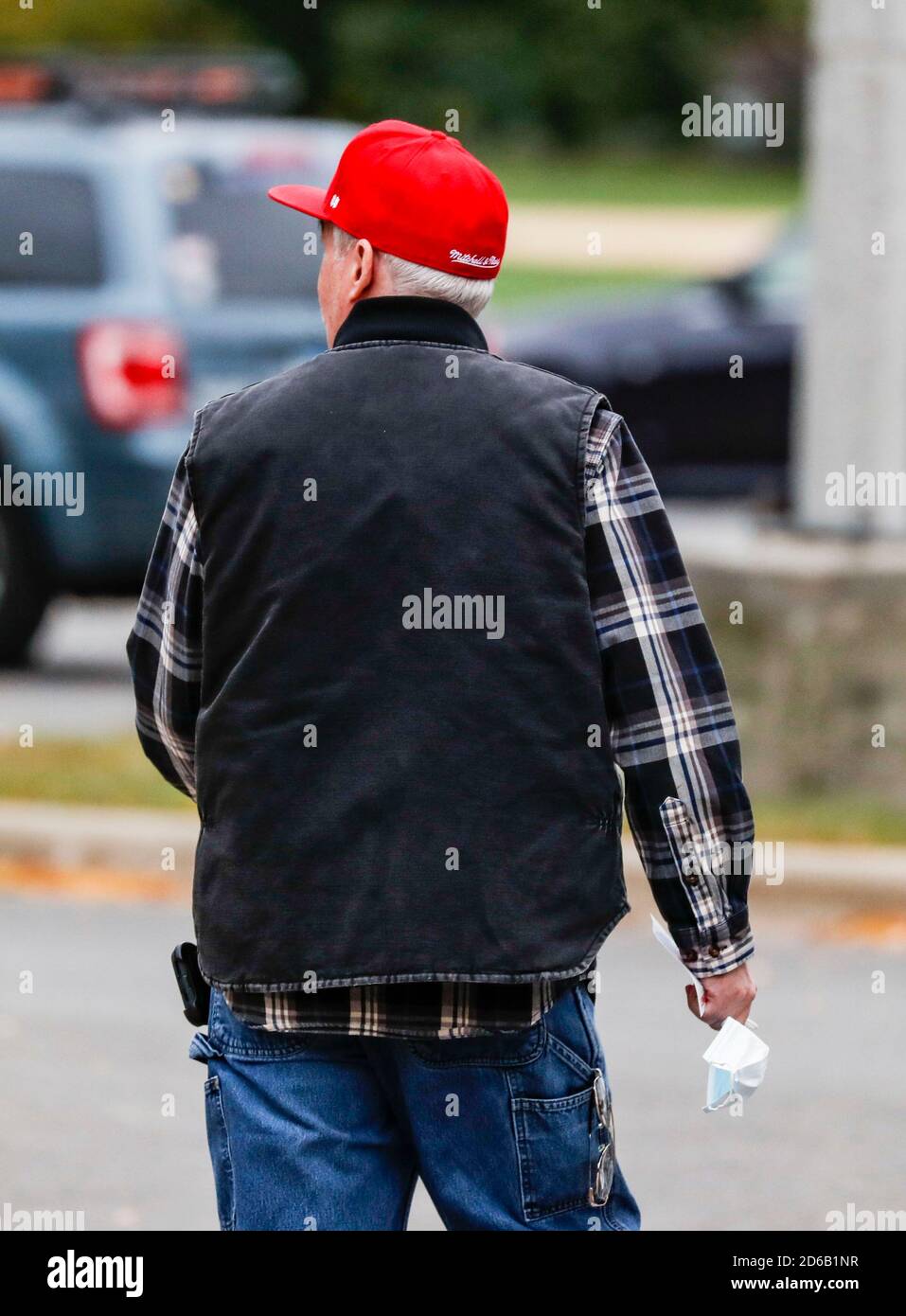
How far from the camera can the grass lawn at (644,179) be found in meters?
53.2

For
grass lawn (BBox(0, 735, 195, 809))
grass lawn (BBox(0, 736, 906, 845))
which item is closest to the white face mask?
grass lawn (BBox(0, 736, 906, 845))

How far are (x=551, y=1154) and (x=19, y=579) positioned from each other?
7.45 m

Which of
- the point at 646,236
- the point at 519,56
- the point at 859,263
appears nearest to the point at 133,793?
the point at 859,263

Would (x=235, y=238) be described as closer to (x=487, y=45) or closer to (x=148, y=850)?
(x=148, y=850)

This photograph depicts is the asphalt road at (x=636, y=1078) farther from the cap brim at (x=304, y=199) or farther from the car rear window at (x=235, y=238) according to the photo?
the car rear window at (x=235, y=238)

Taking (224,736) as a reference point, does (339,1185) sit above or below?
below

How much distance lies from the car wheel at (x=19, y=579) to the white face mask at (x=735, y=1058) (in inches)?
286

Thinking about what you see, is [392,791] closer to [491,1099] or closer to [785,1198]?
[491,1099]

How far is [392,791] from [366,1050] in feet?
1.06

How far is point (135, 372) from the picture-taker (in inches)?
371

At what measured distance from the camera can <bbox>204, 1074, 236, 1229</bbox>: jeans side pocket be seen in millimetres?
2689

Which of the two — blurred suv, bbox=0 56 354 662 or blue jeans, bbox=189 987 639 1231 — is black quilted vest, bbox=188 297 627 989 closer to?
blue jeans, bbox=189 987 639 1231
